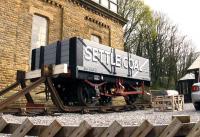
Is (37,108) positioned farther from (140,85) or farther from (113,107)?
(140,85)

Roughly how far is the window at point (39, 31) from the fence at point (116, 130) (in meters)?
11.7

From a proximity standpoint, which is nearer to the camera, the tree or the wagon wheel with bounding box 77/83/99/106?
the wagon wheel with bounding box 77/83/99/106

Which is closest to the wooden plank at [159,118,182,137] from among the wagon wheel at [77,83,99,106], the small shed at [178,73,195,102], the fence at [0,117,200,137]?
the fence at [0,117,200,137]

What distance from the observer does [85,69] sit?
34.7 feet

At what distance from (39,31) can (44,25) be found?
0.55 m

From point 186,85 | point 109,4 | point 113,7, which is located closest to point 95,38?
point 109,4

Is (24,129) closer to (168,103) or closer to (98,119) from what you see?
(98,119)

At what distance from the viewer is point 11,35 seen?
41.2 feet

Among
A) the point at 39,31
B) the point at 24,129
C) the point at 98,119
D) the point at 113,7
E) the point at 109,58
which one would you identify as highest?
the point at 113,7

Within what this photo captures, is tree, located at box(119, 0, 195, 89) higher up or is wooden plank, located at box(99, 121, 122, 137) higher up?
tree, located at box(119, 0, 195, 89)

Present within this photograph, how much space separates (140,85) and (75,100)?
194 inches

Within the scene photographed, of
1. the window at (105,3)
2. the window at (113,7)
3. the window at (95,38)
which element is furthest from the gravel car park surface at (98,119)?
the window at (113,7)

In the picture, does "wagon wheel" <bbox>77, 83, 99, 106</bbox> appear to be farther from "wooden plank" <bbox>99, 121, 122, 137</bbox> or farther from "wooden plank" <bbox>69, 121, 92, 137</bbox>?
"wooden plank" <bbox>99, 121, 122, 137</bbox>

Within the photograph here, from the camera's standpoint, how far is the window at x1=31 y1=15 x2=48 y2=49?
1399cm
